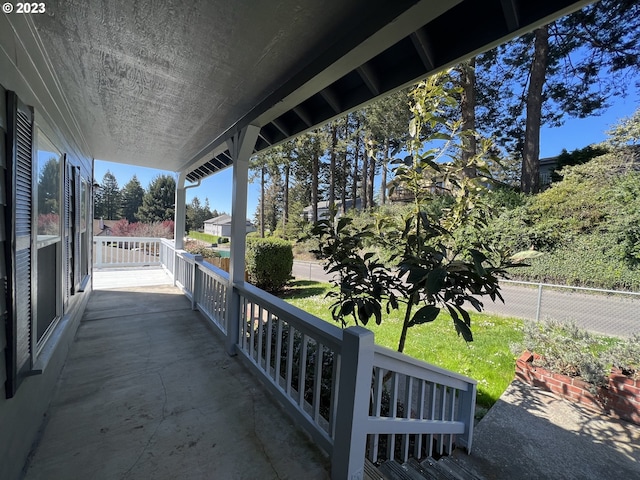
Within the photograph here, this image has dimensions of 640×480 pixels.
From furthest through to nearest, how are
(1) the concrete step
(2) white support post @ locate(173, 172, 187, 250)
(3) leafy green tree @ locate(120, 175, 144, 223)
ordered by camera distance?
(3) leafy green tree @ locate(120, 175, 144, 223) < (2) white support post @ locate(173, 172, 187, 250) < (1) the concrete step

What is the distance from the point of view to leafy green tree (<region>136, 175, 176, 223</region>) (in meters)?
34.5

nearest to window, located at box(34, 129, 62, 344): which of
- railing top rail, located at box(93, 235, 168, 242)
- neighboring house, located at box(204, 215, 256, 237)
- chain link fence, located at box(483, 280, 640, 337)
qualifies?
railing top rail, located at box(93, 235, 168, 242)

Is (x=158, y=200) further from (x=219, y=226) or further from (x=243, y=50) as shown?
(x=243, y=50)

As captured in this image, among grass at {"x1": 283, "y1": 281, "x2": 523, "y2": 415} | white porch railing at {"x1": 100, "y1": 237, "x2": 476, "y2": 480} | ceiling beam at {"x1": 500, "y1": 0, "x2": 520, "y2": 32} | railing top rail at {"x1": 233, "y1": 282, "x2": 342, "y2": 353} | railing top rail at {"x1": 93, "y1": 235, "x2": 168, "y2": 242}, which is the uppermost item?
ceiling beam at {"x1": 500, "y1": 0, "x2": 520, "y2": 32}

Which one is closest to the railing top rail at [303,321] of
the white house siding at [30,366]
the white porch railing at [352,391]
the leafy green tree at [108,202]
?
the white porch railing at [352,391]

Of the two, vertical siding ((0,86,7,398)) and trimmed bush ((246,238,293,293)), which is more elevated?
vertical siding ((0,86,7,398))

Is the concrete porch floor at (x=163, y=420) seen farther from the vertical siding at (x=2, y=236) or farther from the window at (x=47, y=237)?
the vertical siding at (x=2, y=236)

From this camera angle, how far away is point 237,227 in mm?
3213

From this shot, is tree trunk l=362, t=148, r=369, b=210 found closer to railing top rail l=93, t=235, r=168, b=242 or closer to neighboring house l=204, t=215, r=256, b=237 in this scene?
railing top rail l=93, t=235, r=168, b=242

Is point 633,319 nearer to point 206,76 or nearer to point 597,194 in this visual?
point 597,194

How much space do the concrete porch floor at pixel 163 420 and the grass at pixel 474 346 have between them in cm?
123

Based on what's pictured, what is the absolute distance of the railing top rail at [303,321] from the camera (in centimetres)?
171

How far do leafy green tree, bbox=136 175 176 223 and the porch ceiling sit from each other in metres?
35.9

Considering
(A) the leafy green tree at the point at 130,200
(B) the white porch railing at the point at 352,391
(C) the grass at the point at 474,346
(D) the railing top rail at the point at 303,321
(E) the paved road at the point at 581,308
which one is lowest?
(C) the grass at the point at 474,346
